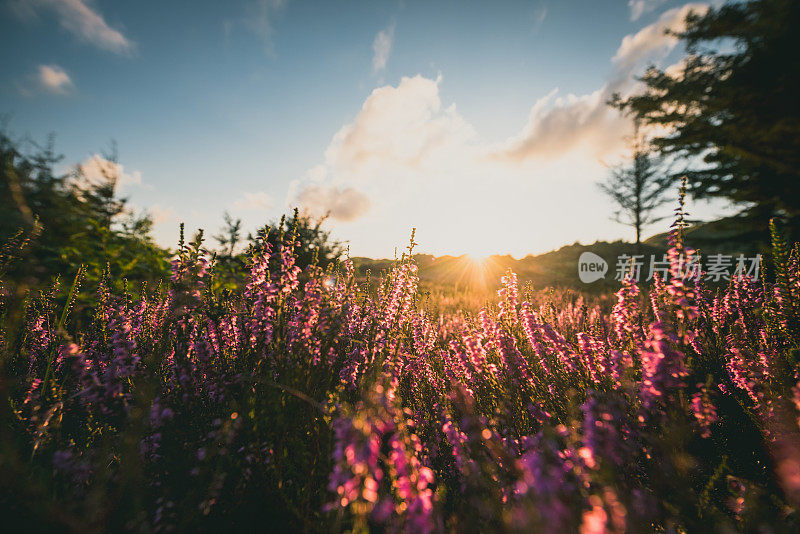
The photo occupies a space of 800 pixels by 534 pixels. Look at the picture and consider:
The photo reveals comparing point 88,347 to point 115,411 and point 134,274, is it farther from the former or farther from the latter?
point 134,274

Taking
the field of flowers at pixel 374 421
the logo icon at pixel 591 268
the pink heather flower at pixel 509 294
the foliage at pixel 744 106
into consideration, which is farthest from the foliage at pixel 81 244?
the logo icon at pixel 591 268

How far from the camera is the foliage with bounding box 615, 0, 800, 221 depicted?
8492 mm

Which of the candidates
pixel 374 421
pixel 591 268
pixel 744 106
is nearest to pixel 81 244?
pixel 374 421

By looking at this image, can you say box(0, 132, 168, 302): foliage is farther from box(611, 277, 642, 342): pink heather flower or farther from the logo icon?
the logo icon

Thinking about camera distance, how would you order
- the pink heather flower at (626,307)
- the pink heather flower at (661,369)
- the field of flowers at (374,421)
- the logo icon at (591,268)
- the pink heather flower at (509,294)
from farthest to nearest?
1. the logo icon at (591,268)
2. the pink heather flower at (509,294)
3. the pink heather flower at (626,307)
4. the pink heather flower at (661,369)
5. the field of flowers at (374,421)

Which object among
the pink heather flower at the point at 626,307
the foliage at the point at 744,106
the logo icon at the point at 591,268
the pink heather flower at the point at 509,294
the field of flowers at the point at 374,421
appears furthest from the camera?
the logo icon at the point at 591,268

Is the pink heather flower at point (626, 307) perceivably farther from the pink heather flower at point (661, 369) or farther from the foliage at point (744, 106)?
the foliage at point (744, 106)

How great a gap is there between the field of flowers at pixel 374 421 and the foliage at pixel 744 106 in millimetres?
9210

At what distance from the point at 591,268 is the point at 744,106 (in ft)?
48.5

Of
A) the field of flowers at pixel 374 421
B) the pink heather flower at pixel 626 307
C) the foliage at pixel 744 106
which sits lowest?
the field of flowers at pixel 374 421

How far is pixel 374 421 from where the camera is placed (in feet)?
3.49

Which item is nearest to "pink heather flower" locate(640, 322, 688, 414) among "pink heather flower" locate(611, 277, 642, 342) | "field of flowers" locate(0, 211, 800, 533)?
"field of flowers" locate(0, 211, 800, 533)

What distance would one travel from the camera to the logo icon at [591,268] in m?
19.9

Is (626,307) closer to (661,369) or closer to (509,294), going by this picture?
(509,294)
